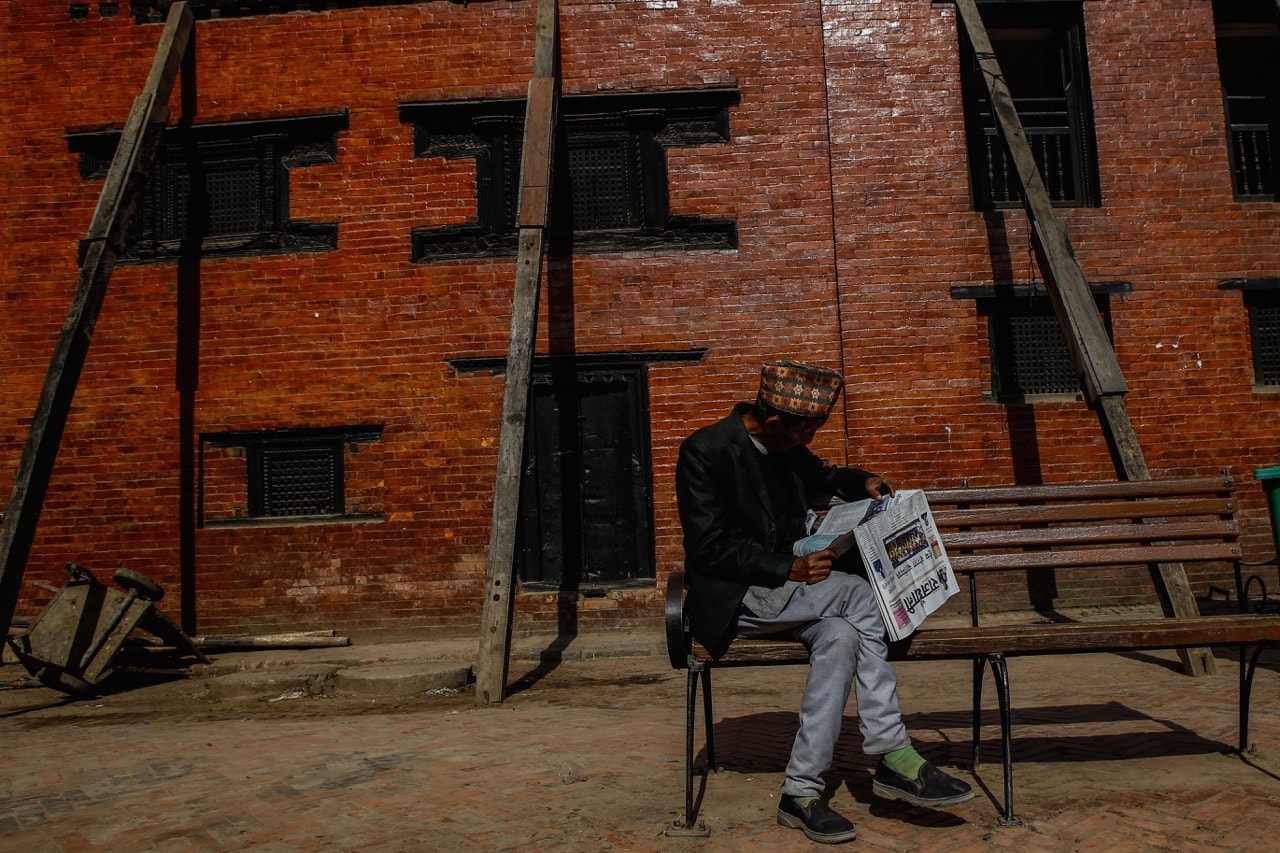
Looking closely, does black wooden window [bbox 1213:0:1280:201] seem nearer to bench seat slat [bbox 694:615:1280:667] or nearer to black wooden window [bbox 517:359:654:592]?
black wooden window [bbox 517:359:654:592]

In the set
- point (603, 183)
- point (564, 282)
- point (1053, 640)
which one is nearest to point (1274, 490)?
point (1053, 640)

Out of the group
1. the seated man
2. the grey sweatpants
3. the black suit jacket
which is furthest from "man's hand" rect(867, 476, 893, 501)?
the grey sweatpants

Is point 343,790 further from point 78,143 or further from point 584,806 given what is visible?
point 78,143

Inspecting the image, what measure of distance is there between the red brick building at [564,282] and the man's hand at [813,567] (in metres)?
5.40

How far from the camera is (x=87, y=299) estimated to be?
24.5 ft

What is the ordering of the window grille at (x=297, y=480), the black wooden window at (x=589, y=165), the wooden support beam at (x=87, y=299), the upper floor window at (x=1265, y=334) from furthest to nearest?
the upper floor window at (x=1265, y=334), the black wooden window at (x=589, y=165), the window grille at (x=297, y=480), the wooden support beam at (x=87, y=299)

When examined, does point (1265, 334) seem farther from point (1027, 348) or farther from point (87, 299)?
point (87, 299)

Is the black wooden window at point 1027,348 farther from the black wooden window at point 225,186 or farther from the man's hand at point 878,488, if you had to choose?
the black wooden window at point 225,186

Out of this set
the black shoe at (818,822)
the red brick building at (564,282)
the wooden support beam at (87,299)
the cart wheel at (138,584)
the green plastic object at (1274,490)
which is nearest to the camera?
the black shoe at (818,822)

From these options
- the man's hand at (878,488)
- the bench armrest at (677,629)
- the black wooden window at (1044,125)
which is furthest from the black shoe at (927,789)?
the black wooden window at (1044,125)

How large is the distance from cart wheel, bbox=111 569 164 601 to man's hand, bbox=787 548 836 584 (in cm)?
596

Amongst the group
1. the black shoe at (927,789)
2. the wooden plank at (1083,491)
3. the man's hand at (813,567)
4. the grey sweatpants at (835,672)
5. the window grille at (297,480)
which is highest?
the window grille at (297,480)

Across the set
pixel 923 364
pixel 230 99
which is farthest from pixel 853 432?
pixel 230 99

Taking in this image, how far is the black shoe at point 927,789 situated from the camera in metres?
3.37
